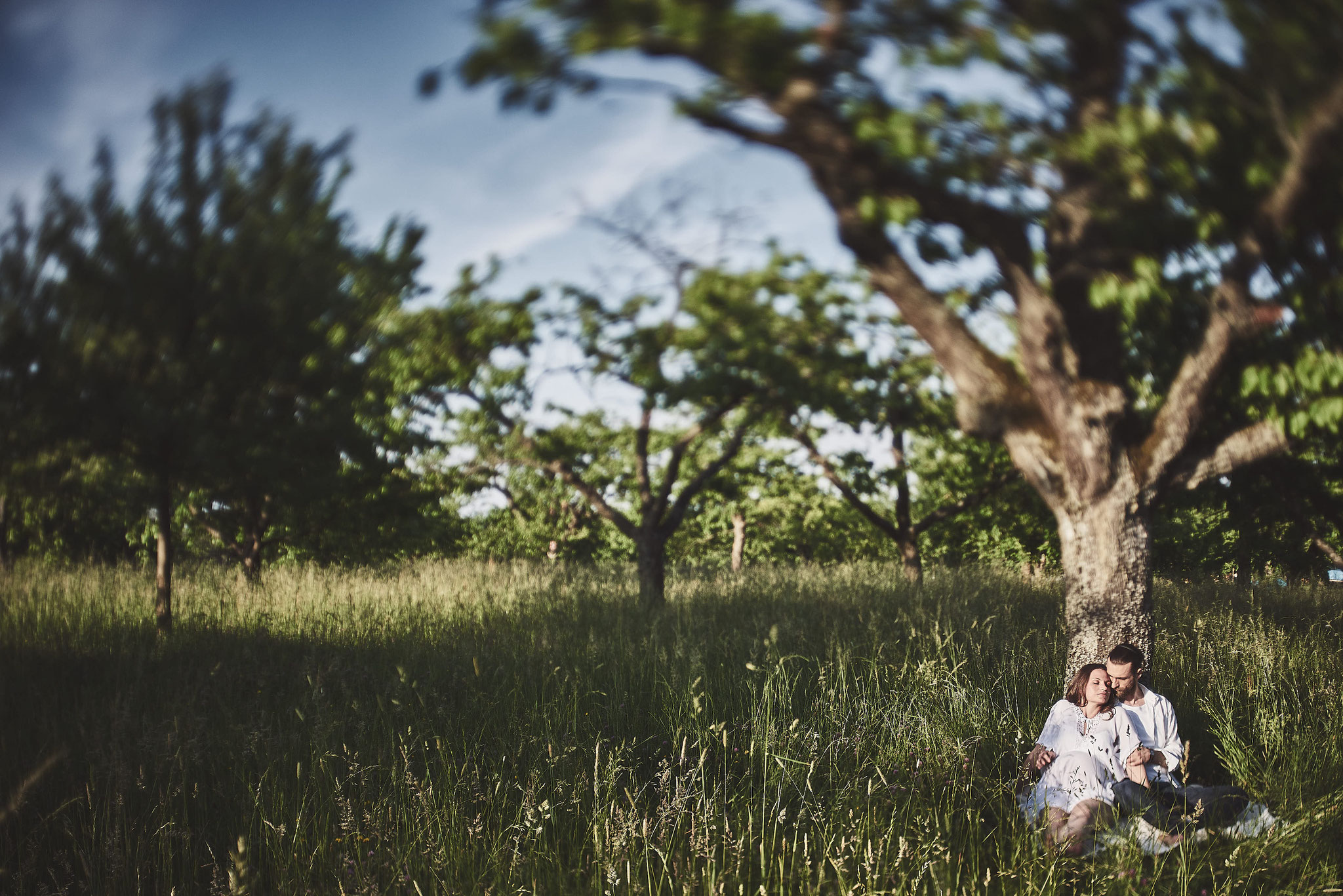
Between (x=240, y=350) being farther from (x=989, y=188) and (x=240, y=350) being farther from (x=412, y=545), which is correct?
(x=412, y=545)

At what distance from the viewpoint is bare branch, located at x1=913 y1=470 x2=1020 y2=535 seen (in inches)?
458

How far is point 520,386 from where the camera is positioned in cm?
500

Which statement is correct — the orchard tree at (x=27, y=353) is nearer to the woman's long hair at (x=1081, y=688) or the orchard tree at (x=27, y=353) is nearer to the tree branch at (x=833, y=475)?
the woman's long hair at (x=1081, y=688)

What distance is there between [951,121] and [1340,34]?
1.34 metres

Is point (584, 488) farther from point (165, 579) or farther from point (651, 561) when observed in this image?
point (165, 579)

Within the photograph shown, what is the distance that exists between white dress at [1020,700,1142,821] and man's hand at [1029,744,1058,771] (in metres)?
0.03

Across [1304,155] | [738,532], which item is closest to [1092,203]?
[1304,155]

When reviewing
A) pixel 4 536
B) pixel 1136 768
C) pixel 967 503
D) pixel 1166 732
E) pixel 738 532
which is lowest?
pixel 1136 768

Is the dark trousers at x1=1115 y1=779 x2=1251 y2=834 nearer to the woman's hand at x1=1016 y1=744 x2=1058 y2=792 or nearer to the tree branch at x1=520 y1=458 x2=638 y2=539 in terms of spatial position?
the woman's hand at x1=1016 y1=744 x2=1058 y2=792

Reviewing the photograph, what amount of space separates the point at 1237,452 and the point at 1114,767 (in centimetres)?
198

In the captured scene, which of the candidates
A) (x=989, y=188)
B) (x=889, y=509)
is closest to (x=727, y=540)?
(x=889, y=509)

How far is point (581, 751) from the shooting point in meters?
4.00

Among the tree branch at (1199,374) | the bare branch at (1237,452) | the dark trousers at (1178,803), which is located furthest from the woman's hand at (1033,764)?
the bare branch at (1237,452)

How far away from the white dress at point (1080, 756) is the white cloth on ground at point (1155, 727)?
10cm
